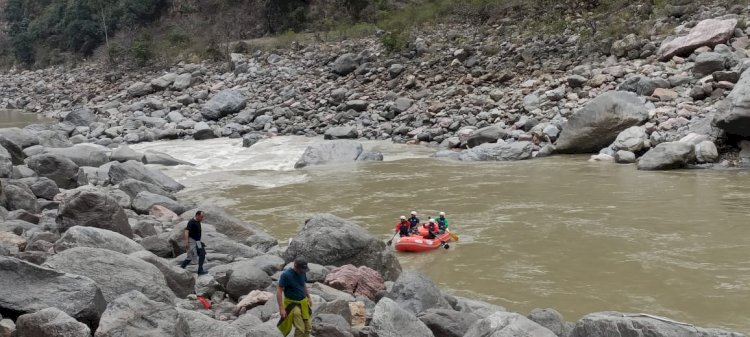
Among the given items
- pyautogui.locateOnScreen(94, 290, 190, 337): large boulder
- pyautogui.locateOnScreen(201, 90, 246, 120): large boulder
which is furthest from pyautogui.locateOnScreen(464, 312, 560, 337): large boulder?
pyautogui.locateOnScreen(201, 90, 246, 120): large boulder

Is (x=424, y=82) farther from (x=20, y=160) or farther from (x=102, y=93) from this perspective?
(x=102, y=93)

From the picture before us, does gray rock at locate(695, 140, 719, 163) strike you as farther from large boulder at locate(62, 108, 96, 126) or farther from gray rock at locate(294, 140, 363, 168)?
large boulder at locate(62, 108, 96, 126)

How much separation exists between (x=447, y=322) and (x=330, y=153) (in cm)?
1406

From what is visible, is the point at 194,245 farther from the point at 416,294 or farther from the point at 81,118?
the point at 81,118

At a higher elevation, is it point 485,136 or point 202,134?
point 485,136

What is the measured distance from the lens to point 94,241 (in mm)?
8102

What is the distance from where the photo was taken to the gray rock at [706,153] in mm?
16812

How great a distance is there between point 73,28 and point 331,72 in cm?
3503

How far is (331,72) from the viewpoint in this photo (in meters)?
32.5

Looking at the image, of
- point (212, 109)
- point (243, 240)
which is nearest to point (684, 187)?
point (243, 240)

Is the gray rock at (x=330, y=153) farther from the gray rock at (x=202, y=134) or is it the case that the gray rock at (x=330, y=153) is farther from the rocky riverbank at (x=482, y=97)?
the gray rock at (x=202, y=134)

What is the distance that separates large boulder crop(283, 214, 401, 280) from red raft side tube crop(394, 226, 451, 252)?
1755 mm

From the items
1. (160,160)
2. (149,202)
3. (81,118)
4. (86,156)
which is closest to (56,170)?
(149,202)

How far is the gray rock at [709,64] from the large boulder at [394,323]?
17222 millimetres
